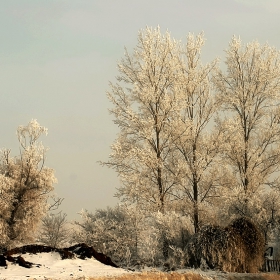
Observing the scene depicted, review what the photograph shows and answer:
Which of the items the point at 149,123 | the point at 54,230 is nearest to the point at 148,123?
the point at 149,123

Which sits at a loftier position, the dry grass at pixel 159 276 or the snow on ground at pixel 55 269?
the snow on ground at pixel 55 269

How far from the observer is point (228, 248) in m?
19.6

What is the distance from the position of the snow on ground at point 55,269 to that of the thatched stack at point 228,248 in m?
5.61

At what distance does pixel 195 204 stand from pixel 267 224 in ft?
12.7

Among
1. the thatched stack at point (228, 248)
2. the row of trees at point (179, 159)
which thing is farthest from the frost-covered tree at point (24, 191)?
the thatched stack at point (228, 248)

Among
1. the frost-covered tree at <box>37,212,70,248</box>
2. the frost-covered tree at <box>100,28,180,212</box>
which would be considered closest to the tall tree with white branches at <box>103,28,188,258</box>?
the frost-covered tree at <box>100,28,180,212</box>

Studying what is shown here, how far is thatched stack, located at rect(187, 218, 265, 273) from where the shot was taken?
19.5 m

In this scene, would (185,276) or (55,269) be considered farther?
(185,276)

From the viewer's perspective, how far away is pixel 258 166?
88.0 feet

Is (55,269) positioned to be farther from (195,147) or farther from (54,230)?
(54,230)

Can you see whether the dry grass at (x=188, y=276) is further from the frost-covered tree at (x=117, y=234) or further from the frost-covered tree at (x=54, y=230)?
the frost-covered tree at (x=54, y=230)

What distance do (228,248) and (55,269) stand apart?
8470 millimetres

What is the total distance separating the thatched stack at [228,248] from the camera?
64.1ft

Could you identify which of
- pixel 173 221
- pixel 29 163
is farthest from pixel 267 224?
pixel 29 163
